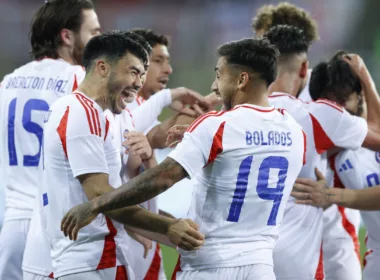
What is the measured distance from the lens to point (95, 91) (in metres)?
3.85

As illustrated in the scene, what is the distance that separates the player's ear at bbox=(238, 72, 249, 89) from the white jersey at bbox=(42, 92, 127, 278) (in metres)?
0.69

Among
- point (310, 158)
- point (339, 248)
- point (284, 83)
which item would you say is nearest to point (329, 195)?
point (310, 158)

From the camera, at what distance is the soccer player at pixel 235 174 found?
3418mm

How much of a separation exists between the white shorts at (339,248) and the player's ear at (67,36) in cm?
227

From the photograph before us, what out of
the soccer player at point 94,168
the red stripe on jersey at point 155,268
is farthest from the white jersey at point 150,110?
the soccer player at point 94,168

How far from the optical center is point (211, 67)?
15422 mm

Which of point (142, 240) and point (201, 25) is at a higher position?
point (201, 25)

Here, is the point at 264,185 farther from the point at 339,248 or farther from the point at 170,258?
the point at 170,258

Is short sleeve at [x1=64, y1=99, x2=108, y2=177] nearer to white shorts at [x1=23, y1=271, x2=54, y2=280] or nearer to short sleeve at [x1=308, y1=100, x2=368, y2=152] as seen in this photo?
white shorts at [x1=23, y1=271, x2=54, y2=280]

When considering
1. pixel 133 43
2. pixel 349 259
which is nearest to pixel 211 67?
pixel 349 259

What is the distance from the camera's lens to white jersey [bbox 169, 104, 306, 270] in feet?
11.6

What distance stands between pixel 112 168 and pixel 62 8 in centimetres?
182

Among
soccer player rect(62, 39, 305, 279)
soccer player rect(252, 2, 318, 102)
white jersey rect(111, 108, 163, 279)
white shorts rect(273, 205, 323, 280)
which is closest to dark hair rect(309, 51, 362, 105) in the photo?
soccer player rect(252, 2, 318, 102)

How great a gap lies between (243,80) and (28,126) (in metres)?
1.70
